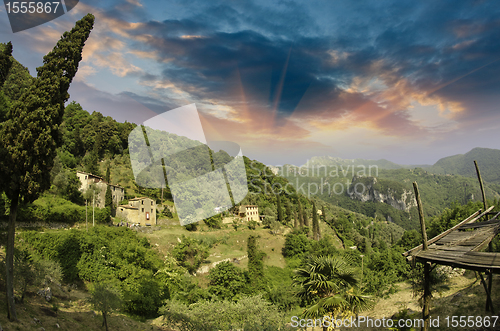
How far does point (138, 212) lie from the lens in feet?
117

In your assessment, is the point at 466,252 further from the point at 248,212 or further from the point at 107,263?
the point at 248,212

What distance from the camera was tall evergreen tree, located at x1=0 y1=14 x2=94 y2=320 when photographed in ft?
29.9

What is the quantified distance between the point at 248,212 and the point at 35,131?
4747 cm

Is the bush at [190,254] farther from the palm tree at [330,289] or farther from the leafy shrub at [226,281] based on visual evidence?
the palm tree at [330,289]

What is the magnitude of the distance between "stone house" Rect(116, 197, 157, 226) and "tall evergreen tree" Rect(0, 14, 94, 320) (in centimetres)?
2704

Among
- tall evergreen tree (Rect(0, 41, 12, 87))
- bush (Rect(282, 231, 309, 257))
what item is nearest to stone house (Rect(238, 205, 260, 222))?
bush (Rect(282, 231, 309, 257))

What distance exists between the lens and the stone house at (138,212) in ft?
115

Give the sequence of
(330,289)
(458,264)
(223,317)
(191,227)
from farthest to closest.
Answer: (191,227) → (223,317) → (330,289) → (458,264)

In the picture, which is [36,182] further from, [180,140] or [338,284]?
[180,140]

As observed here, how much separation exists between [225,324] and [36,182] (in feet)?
36.7

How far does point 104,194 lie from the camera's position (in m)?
36.0

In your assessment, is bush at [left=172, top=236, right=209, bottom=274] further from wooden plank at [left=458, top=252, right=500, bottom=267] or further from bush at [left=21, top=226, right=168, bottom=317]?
wooden plank at [left=458, top=252, right=500, bottom=267]

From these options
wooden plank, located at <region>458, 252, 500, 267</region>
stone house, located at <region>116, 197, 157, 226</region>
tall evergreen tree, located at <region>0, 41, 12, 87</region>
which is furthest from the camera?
stone house, located at <region>116, 197, 157, 226</region>
